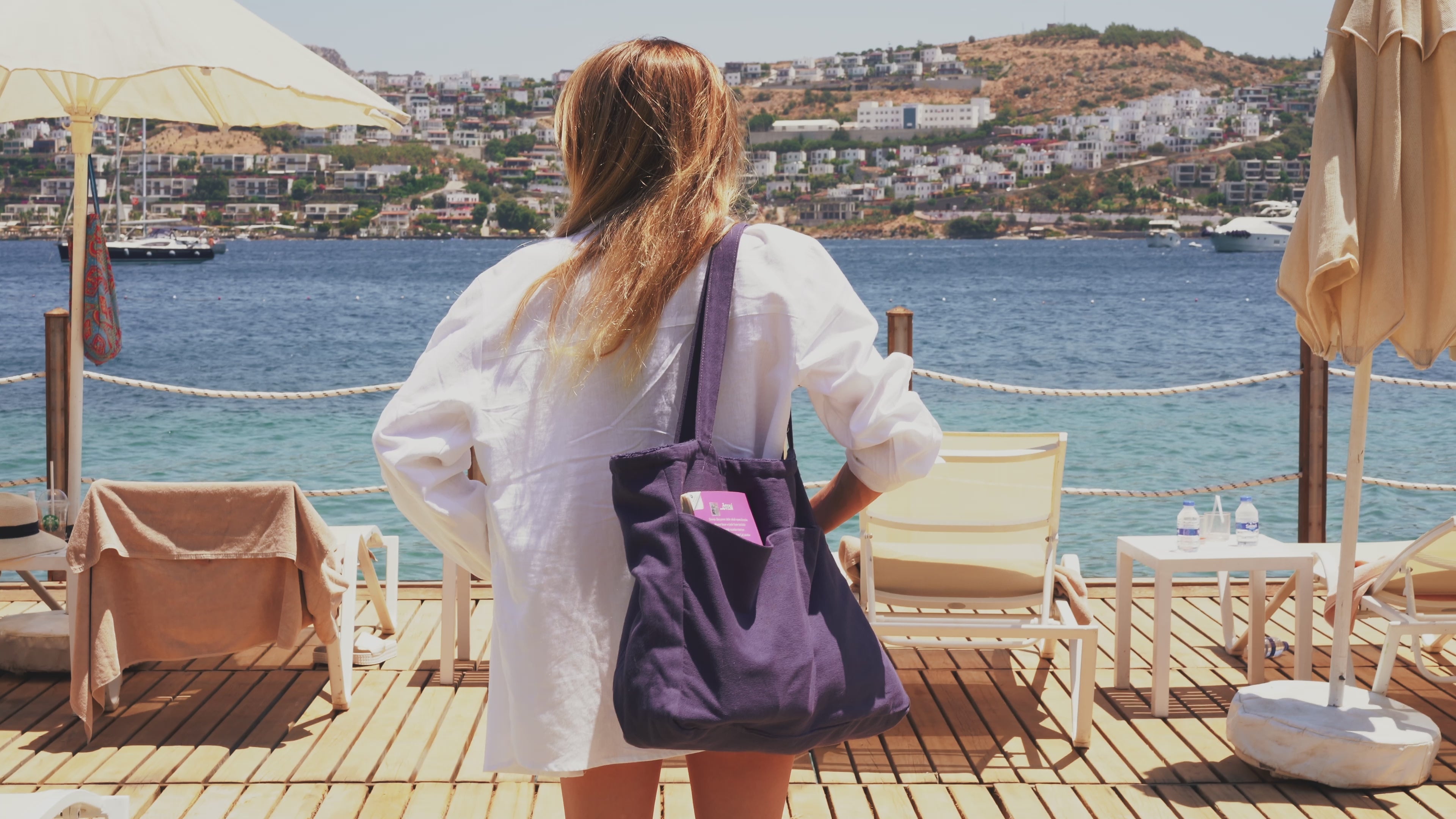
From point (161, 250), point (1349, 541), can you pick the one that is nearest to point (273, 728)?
point (1349, 541)

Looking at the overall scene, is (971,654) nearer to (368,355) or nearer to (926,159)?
(368,355)

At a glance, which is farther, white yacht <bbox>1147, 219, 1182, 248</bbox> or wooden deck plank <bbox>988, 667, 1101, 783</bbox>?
white yacht <bbox>1147, 219, 1182, 248</bbox>

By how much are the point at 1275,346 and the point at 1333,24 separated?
2565 centimetres

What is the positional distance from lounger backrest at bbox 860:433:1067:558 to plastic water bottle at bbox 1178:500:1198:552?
38 cm

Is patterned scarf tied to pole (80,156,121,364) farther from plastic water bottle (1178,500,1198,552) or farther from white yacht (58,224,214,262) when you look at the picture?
white yacht (58,224,214,262)

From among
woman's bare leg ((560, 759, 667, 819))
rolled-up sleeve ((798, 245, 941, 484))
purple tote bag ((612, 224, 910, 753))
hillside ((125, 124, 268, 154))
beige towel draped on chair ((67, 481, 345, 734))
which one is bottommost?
beige towel draped on chair ((67, 481, 345, 734))

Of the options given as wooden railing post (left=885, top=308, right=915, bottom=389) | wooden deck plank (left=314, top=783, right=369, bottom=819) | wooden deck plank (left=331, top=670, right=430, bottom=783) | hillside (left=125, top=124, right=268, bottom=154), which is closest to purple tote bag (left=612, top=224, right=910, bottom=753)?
wooden deck plank (left=314, top=783, right=369, bottom=819)

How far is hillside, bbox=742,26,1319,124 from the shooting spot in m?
109

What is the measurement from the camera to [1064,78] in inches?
4488

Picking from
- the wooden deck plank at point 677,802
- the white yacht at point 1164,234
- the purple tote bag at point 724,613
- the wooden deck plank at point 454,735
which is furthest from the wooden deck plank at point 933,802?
the white yacht at point 1164,234

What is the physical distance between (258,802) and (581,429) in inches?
73.5

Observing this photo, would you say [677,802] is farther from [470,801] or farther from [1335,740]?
[1335,740]

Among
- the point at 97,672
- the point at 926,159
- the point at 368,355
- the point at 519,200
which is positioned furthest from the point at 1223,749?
the point at 926,159

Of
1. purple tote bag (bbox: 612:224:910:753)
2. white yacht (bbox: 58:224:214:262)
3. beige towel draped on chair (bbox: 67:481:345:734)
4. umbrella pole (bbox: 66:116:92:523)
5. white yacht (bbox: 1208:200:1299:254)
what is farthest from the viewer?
white yacht (bbox: 1208:200:1299:254)
